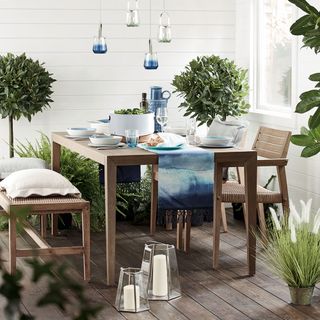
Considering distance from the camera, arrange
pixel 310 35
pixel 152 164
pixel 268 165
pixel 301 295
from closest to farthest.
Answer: pixel 310 35 → pixel 301 295 → pixel 152 164 → pixel 268 165

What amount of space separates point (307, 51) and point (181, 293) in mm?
2428

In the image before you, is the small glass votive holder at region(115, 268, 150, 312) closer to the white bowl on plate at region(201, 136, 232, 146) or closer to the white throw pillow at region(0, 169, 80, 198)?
the white throw pillow at region(0, 169, 80, 198)

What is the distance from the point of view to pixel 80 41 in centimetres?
697

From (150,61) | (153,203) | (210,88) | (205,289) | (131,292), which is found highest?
(150,61)

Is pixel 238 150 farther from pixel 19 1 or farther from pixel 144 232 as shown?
pixel 19 1

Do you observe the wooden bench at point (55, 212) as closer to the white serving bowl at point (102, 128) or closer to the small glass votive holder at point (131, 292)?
the small glass votive holder at point (131, 292)

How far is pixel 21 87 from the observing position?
6.40 meters

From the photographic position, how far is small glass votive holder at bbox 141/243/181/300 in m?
4.35

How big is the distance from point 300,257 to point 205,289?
27.7 inches

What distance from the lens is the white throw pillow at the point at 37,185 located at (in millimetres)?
4879

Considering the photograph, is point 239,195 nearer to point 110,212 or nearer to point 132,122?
point 132,122

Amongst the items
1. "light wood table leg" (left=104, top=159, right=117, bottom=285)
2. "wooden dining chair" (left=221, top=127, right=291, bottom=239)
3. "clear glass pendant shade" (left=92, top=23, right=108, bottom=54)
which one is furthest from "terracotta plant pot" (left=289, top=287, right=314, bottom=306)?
"clear glass pendant shade" (left=92, top=23, right=108, bottom=54)

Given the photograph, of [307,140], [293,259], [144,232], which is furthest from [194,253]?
[307,140]

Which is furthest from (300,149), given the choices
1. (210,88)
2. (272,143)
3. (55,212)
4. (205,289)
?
(55,212)
